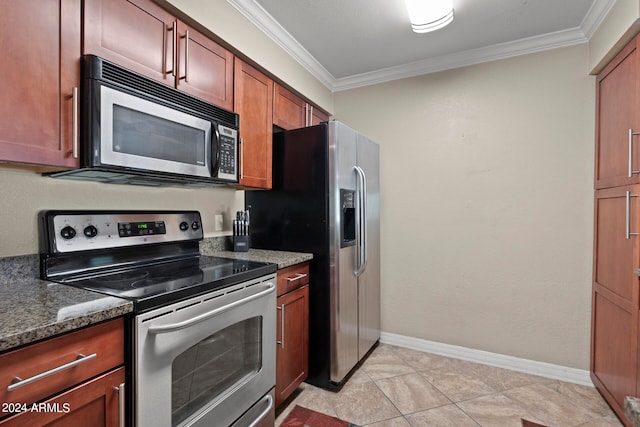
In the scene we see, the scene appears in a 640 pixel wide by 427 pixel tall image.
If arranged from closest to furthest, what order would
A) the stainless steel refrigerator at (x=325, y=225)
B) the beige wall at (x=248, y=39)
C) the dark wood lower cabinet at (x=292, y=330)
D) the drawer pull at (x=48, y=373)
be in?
the drawer pull at (x=48, y=373), the beige wall at (x=248, y=39), the dark wood lower cabinet at (x=292, y=330), the stainless steel refrigerator at (x=325, y=225)

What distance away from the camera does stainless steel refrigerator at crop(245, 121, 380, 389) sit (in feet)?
6.76

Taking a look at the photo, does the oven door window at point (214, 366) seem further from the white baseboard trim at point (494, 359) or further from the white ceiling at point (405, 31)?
the white ceiling at point (405, 31)

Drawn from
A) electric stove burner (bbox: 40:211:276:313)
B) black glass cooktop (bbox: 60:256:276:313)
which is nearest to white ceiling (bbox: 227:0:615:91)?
electric stove burner (bbox: 40:211:276:313)

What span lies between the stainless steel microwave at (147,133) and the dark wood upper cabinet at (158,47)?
8 cm

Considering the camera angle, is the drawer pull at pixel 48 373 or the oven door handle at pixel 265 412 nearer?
the drawer pull at pixel 48 373

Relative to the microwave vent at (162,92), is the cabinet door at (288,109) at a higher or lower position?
higher

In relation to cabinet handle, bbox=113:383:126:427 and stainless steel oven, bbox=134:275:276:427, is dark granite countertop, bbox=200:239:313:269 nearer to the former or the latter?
stainless steel oven, bbox=134:275:276:427

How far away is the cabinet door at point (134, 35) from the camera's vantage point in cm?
122

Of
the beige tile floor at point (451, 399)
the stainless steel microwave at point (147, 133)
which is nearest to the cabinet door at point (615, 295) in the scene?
the beige tile floor at point (451, 399)

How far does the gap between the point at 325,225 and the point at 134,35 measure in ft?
4.49

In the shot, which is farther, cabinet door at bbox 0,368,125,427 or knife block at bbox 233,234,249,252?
knife block at bbox 233,234,249,252

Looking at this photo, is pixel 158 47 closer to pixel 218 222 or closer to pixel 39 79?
pixel 39 79

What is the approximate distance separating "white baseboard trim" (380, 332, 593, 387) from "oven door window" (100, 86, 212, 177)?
2.21 meters

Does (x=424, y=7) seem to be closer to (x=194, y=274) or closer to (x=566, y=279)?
(x=194, y=274)
